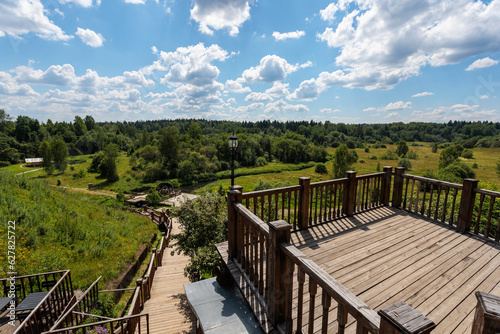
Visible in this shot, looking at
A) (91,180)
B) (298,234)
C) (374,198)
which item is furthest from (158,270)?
(91,180)

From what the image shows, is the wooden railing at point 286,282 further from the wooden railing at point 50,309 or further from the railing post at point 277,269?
the wooden railing at point 50,309

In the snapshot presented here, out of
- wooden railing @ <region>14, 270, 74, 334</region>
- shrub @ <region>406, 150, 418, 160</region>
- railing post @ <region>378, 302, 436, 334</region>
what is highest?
railing post @ <region>378, 302, 436, 334</region>

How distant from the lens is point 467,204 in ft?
14.7

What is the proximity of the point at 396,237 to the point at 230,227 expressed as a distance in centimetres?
320

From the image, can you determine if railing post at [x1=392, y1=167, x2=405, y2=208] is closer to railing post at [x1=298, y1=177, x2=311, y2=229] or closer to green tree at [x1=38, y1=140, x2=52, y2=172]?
railing post at [x1=298, y1=177, x2=311, y2=229]

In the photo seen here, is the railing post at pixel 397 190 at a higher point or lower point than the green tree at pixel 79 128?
lower

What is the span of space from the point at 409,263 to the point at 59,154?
187 feet

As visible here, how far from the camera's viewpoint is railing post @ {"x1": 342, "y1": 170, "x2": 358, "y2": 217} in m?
5.18

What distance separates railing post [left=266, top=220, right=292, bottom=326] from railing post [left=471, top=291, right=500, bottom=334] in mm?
1310

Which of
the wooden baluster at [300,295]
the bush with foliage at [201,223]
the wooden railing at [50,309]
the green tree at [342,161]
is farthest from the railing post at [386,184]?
the green tree at [342,161]

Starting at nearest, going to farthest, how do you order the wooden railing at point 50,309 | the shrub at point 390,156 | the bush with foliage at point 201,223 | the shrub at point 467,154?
the wooden railing at point 50,309
the bush with foliage at point 201,223
the shrub at point 467,154
the shrub at point 390,156

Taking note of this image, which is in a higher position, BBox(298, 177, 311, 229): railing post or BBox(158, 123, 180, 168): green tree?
BBox(298, 177, 311, 229): railing post

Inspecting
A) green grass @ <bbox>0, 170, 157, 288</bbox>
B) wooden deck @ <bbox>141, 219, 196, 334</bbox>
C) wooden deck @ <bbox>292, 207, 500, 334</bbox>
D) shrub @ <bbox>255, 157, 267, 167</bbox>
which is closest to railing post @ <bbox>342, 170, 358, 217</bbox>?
wooden deck @ <bbox>292, 207, 500, 334</bbox>

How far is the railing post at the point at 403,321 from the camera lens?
3.63 ft
